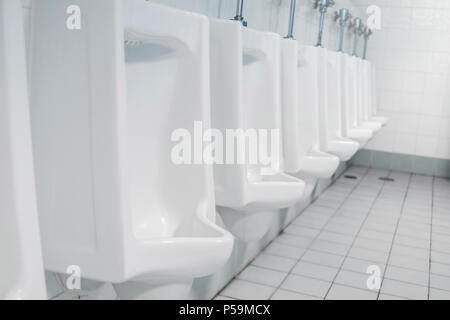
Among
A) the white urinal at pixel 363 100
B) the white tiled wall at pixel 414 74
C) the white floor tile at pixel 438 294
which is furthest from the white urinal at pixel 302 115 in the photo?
the white tiled wall at pixel 414 74

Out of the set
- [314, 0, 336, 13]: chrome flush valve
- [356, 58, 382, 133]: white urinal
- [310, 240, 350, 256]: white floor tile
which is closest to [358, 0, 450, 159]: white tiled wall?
[356, 58, 382, 133]: white urinal

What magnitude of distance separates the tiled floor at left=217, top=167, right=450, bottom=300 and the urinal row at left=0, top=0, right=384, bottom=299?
0.73 meters

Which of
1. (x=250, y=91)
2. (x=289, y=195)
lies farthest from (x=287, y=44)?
(x=289, y=195)

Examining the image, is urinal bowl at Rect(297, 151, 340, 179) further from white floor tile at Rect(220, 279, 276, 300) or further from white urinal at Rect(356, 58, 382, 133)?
white urinal at Rect(356, 58, 382, 133)

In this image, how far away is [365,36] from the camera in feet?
16.4

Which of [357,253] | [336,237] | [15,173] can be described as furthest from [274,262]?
[15,173]

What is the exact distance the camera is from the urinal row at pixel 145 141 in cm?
95

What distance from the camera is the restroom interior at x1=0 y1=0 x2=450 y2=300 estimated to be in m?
1.19

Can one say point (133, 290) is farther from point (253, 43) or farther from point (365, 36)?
point (365, 36)

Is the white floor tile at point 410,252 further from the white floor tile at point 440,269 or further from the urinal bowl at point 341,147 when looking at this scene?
the urinal bowl at point 341,147

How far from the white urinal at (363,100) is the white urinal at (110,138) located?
2.70m

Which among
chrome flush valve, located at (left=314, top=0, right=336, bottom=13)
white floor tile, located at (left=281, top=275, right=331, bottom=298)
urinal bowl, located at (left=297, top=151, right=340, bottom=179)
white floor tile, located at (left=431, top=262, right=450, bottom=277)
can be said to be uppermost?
chrome flush valve, located at (left=314, top=0, right=336, bottom=13)

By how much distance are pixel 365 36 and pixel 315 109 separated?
3041 millimetres

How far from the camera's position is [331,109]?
9.39 ft
